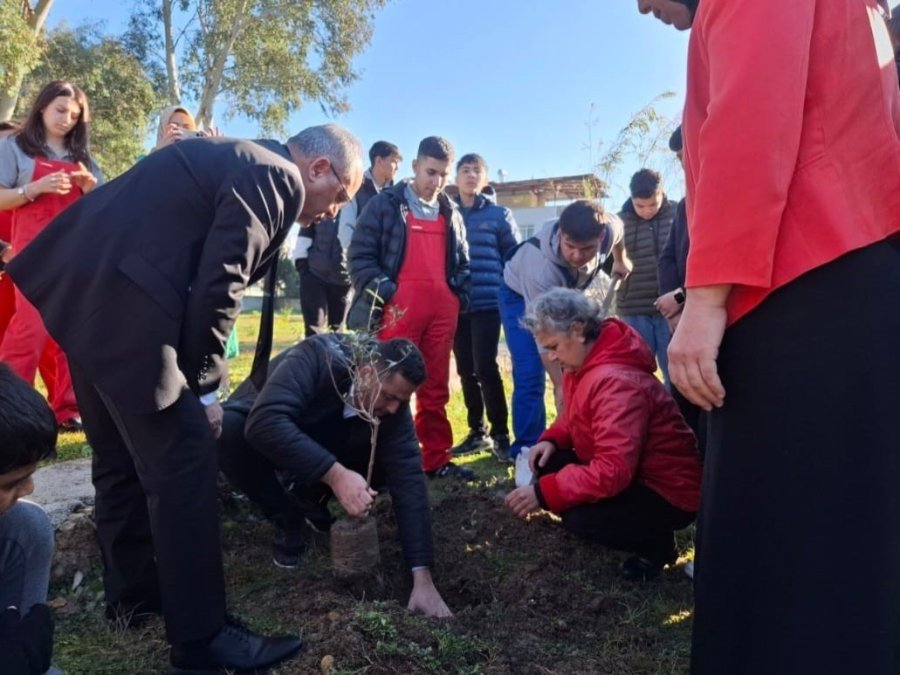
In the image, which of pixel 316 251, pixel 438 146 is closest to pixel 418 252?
pixel 438 146

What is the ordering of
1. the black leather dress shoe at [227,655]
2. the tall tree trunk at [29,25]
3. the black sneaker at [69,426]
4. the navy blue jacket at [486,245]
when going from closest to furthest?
the black leather dress shoe at [227,655], the black sneaker at [69,426], the navy blue jacket at [486,245], the tall tree trunk at [29,25]

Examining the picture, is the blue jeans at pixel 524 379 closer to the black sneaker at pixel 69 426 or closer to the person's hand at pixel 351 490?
the person's hand at pixel 351 490

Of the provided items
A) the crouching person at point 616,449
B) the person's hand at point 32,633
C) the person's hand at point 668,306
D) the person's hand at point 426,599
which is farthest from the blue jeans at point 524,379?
the person's hand at point 32,633

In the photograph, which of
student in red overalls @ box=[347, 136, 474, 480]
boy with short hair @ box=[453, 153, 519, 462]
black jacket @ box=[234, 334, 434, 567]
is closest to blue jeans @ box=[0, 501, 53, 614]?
black jacket @ box=[234, 334, 434, 567]

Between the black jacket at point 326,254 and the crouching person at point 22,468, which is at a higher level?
the black jacket at point 326,254

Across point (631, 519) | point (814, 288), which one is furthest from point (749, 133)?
point (631, 519)

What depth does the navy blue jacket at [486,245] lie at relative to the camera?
16.8 ft

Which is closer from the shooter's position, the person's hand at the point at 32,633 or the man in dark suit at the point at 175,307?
the person's hand at the point at 32,633

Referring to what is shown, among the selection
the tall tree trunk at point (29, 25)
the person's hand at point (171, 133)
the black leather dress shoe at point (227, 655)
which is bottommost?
the black leather dress shoe at point (227, 655)

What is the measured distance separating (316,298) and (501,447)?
6.41 feet

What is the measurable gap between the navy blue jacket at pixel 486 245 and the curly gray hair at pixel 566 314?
1.81 metres

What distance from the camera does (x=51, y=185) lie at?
419 cm

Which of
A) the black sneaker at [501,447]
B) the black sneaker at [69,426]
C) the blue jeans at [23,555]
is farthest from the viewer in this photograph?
the black sneaker at [501,447]

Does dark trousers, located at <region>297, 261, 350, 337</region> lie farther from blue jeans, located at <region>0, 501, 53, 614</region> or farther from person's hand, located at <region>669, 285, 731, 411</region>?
person's hand, located at <region>669, 285, 731, 411</region>
